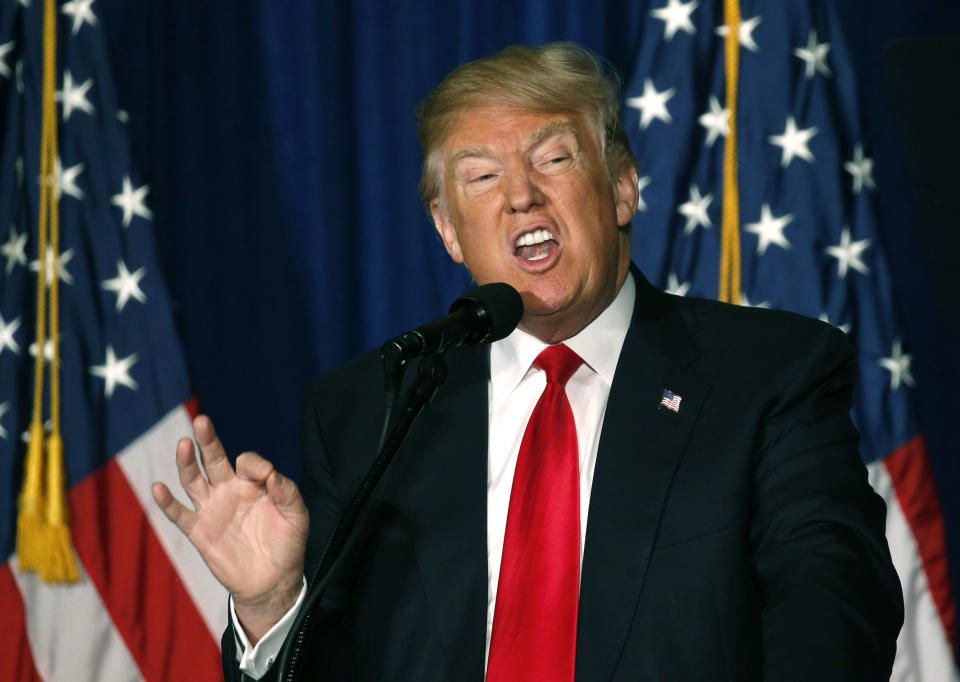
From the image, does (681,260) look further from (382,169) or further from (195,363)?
(195,363)

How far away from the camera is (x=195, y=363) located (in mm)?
3051

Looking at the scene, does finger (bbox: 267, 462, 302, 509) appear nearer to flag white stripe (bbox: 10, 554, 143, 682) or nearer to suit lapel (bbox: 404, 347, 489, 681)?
→ suit lapel (bbox: 404, 347, 489, 681)

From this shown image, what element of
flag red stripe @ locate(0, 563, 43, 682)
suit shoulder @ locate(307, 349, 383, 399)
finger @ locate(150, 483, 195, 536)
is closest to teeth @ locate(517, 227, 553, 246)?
suit shoulder @ locate(307, 349, 383, 399)

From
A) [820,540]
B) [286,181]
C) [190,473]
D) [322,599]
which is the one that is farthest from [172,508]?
[286,181]

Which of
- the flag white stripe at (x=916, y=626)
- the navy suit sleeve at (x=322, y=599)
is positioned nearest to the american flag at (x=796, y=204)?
the flag white stripe at (x=916, y=626)

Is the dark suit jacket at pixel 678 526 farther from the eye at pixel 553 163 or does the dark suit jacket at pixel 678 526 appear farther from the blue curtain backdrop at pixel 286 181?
the blue curtain backdrop at pixel 286 181

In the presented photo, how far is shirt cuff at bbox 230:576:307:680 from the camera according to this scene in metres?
1.62

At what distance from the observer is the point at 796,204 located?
2764 mm

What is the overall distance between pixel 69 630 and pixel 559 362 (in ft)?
4.93

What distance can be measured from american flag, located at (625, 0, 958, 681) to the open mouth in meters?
0.83

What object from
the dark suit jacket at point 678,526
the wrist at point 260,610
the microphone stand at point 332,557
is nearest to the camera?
the microphone stand at point 332,557

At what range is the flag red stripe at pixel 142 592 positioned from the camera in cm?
277

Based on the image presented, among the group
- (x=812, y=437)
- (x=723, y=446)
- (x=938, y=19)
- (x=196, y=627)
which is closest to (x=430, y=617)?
(x=723, y=446)

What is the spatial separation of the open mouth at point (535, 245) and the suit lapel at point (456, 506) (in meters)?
0.19
